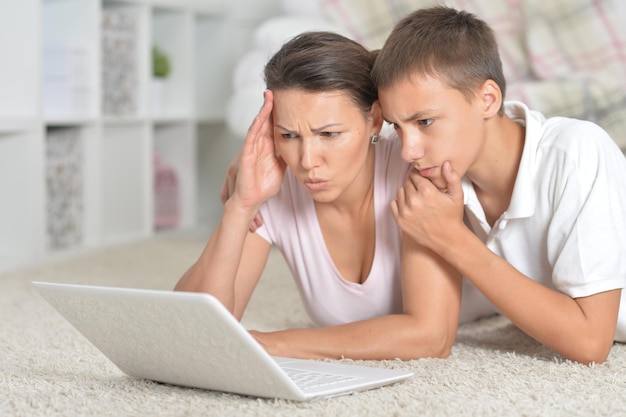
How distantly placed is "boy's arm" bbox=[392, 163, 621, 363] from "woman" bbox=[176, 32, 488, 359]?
0.07 m

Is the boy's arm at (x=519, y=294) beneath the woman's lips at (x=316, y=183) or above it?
beneath

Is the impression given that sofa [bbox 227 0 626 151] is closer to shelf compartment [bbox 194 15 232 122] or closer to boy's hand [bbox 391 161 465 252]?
shelf compartment [bbox 194 15 232 122]

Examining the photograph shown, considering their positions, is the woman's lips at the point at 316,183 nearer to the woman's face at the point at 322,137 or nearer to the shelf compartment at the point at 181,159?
the woman's face at the point at 322,137

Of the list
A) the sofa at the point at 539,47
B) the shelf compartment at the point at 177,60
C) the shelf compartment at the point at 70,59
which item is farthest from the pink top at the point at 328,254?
the shelf compartment at the point at 177,60

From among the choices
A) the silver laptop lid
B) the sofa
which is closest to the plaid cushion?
the sofa

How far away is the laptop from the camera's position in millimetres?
1088

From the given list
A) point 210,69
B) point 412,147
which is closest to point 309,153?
point 412,147

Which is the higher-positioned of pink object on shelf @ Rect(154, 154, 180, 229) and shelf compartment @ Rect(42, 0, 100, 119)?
shelf compartment @ Rect(42, 0, 100, 119)

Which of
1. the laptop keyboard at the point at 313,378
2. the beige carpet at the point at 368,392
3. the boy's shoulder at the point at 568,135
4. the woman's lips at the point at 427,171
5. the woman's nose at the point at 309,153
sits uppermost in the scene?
the boy's shoulder at the point at 568,135

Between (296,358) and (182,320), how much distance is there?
392mm

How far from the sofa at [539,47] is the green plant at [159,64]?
24.9 inches

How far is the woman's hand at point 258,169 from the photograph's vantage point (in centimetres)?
155

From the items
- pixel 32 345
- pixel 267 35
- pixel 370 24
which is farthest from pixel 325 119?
pixel 370 24

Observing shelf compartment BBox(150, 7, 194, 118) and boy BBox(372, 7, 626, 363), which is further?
shelf compartment BBox(150, 7, 194, 118)
